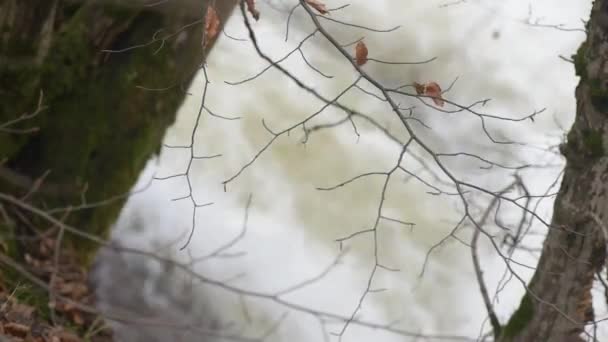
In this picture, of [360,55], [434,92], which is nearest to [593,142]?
[434,92]

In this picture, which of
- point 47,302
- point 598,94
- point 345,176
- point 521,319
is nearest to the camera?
point 598,94

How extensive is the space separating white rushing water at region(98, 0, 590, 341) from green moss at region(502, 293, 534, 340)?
223 cm

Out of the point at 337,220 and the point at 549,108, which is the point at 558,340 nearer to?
the point at 337,220

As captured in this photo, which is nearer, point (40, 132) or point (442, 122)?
point (40, 132)

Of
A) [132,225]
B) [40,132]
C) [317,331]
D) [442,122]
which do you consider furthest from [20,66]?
[442,122]

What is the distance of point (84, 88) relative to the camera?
12.5 feet

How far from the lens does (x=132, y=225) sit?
230 inches

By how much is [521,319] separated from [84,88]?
2371mm

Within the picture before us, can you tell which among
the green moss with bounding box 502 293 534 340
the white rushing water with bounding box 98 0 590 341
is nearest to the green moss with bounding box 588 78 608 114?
the green moss with bounding box 502 293 534 340

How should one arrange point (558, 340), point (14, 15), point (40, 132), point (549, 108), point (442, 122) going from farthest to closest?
point (549, 108)
point (442, 122)
point (40, 132)
point (14, 15)
point (558, 340)

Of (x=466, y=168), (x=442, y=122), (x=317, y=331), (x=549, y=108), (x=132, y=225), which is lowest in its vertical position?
(x=317, y=331)

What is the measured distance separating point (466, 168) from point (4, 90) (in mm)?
3849

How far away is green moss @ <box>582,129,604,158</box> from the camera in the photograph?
246 cm

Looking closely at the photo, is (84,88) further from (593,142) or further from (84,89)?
(593,142)
